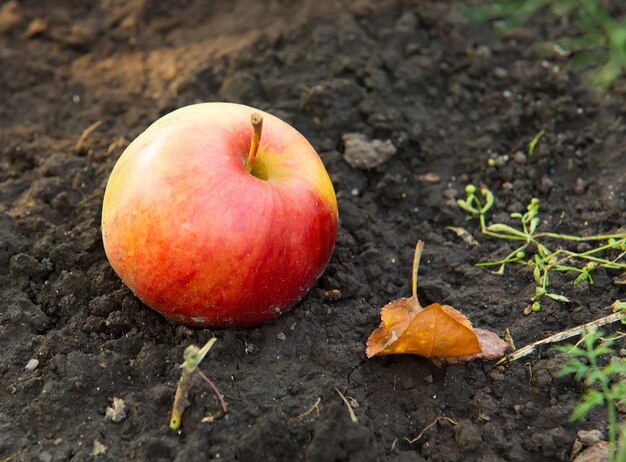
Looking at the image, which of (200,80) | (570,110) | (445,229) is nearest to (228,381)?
(445,229)

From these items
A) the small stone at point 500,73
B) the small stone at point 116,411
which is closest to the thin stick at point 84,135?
the small stone at point 116,411

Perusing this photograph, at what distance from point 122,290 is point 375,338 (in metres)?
1.02

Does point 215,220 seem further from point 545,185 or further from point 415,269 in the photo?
point 545,185

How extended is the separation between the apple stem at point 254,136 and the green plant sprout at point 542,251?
116cm

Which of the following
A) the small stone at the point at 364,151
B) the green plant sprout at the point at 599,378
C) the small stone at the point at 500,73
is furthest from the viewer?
the small stone at the point at 500,73

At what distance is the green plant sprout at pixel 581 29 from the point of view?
4211mm

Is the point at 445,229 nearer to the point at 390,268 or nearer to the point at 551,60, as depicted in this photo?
the point at 390,268

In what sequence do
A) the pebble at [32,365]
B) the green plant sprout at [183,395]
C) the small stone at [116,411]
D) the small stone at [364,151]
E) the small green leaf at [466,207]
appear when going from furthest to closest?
the small stone at [364,151]
the small green leaf at [466,207]
the pebble at [32,365]
the small stone at [116,411]
the green plant sprout at [183,395]

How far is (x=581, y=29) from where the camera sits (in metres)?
4.49

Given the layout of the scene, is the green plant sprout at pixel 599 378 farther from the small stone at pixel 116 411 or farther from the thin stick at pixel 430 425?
the small stone at pixel 116 411

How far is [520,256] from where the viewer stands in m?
3.18

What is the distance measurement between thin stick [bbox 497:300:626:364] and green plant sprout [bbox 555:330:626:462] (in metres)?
0.05

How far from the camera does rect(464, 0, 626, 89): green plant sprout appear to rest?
13.8ft

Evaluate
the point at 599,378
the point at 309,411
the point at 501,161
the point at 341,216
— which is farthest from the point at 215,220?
the point at 501,161
